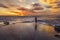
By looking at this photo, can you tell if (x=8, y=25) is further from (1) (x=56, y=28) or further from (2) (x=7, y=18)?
(1) (x=56, y=28)

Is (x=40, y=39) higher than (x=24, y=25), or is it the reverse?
(x=24, y=25)

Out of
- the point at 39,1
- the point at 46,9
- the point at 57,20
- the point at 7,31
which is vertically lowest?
the point at 7,31

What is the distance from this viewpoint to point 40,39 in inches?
70.7

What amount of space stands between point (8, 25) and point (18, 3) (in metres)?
0.34

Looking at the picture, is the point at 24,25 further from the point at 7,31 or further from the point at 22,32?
the point at 7,31

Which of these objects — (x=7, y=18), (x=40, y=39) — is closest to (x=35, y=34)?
(x=40, y=39)

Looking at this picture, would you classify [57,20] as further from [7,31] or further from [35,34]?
[7,31]

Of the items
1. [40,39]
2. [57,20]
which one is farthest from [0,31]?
[57,20]

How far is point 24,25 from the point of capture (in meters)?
1.86

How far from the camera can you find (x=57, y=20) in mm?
1857

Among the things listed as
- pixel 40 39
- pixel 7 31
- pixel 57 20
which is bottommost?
pixel 40 39

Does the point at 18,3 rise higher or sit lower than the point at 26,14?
higher

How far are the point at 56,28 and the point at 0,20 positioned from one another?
0.79m

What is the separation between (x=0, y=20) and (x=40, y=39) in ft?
2.02
